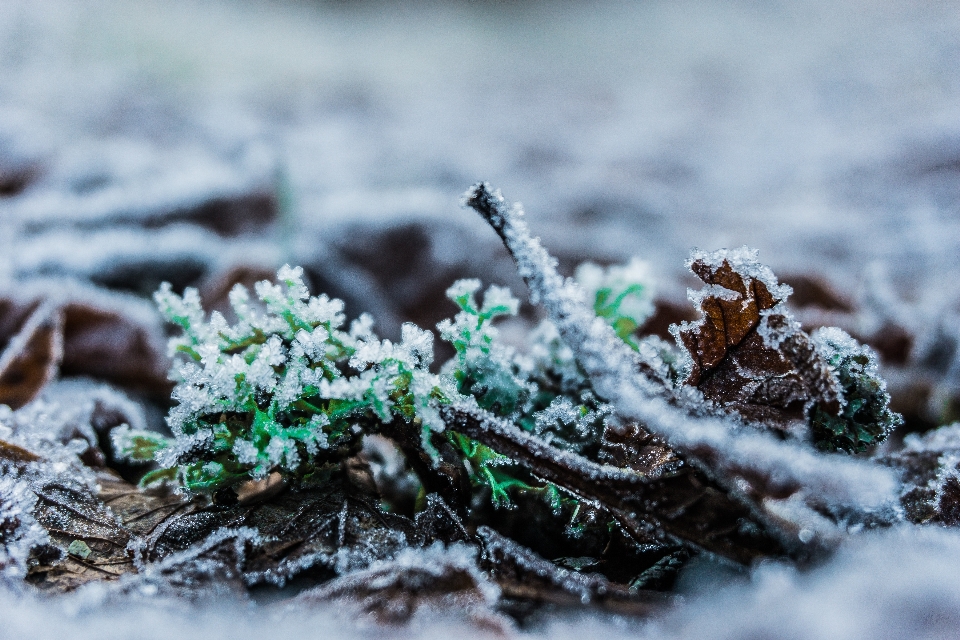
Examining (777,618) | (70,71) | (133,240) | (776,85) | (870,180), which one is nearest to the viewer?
(777,618)

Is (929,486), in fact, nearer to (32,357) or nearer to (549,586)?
(549,586)

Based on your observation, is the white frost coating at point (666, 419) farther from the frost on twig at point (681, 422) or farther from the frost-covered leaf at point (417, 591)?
the frost-covered leaf at point (417, 591)

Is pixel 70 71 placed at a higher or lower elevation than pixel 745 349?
higher

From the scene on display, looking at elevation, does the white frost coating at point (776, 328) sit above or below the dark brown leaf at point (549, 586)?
above

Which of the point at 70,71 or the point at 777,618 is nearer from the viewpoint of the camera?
the point at 777,618

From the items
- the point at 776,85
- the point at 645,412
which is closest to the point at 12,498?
the point at 645,412

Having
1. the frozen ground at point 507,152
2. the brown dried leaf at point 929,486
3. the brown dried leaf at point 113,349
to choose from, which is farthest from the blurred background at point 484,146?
the brown dried leaf at point 929,486

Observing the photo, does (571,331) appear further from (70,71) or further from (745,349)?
(70,71)

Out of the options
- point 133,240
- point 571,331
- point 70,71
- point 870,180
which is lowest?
point 571,331
